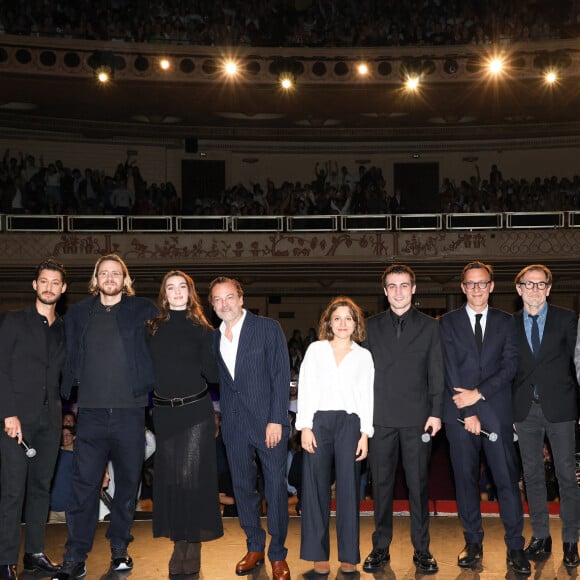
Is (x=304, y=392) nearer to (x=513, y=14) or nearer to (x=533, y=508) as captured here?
(x=533, y=508)

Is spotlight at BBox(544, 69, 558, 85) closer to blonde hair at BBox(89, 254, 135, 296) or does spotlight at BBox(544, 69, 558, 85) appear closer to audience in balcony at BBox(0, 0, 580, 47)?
audience in balcony at BBox(0, 0, 580, 47)

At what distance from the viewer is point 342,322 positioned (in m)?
4.62

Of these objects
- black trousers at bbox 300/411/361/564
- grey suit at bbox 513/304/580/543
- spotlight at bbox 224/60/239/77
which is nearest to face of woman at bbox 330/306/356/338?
black trousers at bbox 300/411/361/564

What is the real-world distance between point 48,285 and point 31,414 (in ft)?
2.57

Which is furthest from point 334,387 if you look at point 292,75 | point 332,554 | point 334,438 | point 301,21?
point 301,21

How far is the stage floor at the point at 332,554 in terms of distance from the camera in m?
4.57

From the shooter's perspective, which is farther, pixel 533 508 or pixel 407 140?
pixel 407 140

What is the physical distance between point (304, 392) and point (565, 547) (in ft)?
6.18

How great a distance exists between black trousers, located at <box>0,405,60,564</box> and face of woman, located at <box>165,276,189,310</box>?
1010mm

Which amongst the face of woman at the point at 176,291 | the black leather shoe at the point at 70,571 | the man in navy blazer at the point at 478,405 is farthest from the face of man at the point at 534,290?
the black leather shoe at the point at 70,571

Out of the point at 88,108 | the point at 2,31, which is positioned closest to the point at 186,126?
the point at 88,108

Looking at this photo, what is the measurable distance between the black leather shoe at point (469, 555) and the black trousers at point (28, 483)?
258 cm

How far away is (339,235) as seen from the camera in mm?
17031

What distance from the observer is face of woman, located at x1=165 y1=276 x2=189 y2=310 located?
4684 mm
